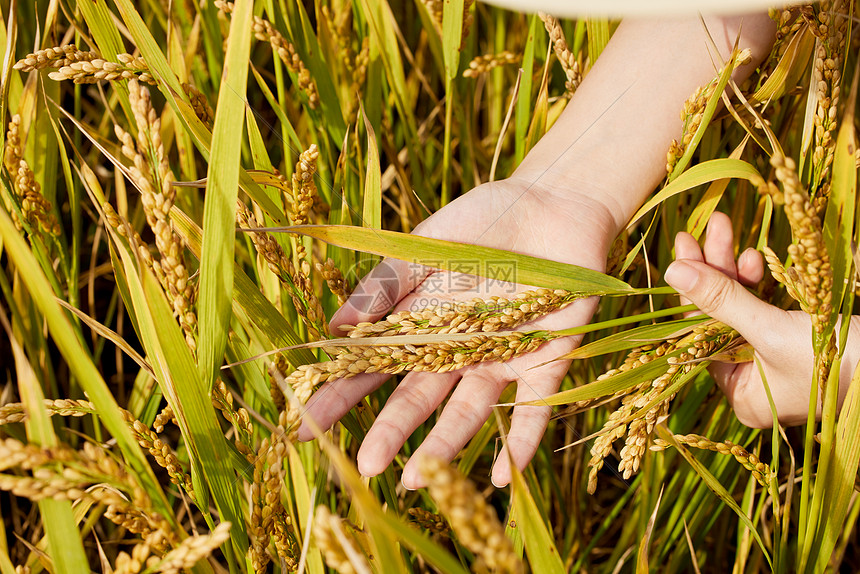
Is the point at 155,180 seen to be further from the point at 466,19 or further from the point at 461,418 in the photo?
the point at 466,19

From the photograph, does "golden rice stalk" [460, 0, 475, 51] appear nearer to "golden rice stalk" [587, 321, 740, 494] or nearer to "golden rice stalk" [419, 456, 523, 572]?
"golden rice stalk" [587, 321, 740, 494]

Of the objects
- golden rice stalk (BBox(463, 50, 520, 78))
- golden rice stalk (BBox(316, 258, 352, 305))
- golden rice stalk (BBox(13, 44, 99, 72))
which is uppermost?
golden rice stalk (BBox(463, 50, 520, 78))

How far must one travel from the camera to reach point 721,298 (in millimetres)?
927

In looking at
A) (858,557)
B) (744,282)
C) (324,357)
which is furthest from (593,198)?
(858,557)

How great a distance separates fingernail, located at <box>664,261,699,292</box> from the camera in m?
0.91

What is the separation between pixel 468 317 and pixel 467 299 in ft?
0.95

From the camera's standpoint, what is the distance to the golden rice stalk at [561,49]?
1057 millimetres

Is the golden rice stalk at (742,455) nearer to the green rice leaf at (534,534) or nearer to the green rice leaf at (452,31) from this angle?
the green rice leaf at (534,534)

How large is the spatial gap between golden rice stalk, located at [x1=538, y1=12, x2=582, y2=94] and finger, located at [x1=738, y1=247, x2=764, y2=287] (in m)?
0.47

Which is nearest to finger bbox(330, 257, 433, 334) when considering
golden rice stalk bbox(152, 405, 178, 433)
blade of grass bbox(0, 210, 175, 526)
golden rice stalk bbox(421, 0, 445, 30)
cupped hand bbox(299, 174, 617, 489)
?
cupped hand bbox(299, 174, 617, 489)

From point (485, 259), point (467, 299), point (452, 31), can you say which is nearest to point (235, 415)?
point (485, 259)

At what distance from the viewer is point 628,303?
125 cm

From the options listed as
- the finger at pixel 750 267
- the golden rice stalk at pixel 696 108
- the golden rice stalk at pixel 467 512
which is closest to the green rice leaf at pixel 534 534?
the golden rice stalk at pixel 467 512

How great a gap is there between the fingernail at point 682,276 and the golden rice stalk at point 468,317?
147 mm
